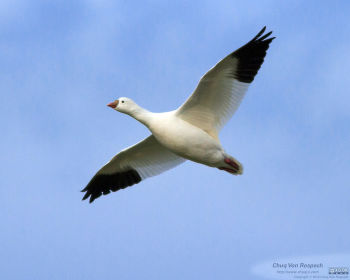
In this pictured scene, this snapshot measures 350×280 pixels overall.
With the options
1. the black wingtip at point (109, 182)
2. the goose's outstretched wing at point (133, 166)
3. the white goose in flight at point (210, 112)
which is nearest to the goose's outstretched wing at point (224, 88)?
the white goose in flight at point (210, 112)

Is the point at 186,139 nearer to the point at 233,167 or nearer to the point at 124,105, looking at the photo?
the point at 233,167

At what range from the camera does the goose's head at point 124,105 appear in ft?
48.2

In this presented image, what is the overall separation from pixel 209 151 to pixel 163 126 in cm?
103

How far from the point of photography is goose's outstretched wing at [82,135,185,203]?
623 inches

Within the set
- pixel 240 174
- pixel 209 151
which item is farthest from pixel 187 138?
pixel 240 174

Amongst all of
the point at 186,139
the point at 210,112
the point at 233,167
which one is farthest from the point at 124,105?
the point at 233,167

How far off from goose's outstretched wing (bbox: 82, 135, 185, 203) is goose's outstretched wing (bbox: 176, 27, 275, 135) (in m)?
1.57

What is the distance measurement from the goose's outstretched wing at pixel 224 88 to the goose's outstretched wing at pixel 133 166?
157cm

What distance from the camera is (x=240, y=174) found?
14469 millimetres

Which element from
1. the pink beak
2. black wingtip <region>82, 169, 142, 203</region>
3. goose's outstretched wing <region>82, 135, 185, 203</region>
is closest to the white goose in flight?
the pink beak

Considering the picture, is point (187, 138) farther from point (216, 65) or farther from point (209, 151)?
point (216, 65)

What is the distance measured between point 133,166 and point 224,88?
334 centimetres

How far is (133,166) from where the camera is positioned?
53.3 feet

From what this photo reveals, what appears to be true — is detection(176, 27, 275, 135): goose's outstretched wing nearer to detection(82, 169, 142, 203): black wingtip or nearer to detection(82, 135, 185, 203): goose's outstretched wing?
detection(82, 135, 185, 203): goose's outstretched wing
